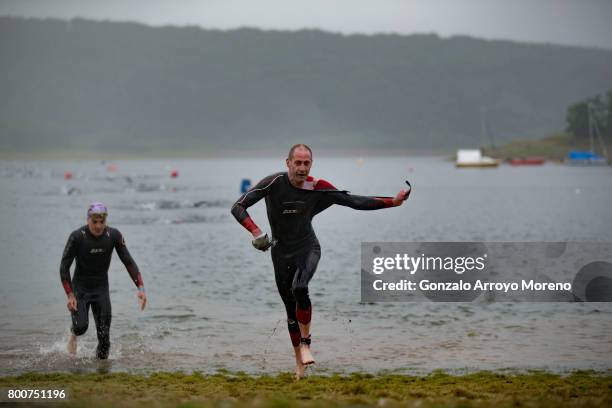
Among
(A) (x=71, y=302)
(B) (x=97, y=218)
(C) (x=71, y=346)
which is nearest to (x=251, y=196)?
(B) (x=97, y=218)

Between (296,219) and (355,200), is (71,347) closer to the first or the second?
(296,219)

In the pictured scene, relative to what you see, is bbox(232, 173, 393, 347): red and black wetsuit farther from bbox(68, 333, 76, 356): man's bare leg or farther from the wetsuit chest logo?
bbox(68, 333, 76, 356): man's bare leg

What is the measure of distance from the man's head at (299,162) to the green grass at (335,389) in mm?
2748

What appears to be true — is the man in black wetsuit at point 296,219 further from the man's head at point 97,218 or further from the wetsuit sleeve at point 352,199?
the man's head at point 97,218

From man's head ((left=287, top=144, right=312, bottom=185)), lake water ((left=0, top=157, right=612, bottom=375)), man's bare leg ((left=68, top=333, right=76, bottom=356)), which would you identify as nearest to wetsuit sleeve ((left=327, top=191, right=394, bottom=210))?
man's head ((left=287, top=144, right=312, bottom=185))

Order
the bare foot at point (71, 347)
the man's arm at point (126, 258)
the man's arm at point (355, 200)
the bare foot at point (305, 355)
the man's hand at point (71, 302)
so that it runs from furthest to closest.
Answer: the bare foot at point (71, 347) → the man's arm at point (126, 258) → the man's hand at point (71, 302) → the bare foot at point (305, 355) → the man's arm at point (355, 200)

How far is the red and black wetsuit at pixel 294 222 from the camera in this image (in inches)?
492

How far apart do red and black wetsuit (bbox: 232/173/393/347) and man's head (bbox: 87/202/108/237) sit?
2.43 meters

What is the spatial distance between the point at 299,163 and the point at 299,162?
1 cm

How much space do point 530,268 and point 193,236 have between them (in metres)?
18.7

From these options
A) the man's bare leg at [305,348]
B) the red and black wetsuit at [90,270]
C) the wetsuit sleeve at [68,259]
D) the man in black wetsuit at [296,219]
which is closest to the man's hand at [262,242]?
the man in black wetsuit at [296,219]

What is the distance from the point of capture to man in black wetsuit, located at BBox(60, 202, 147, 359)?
14.1m

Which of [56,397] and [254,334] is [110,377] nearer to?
[56,397]

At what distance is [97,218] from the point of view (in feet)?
45.6
